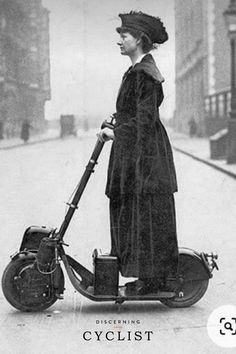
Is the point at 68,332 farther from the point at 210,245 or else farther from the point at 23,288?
→ the point at 210,245

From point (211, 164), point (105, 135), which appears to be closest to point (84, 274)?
point (105, 135)

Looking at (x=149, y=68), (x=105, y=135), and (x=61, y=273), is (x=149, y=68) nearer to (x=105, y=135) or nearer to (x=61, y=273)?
(x=105, y=135)

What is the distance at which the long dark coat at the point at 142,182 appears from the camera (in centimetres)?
454

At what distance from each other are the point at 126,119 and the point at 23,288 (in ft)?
3.69

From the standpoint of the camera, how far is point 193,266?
4.79 m

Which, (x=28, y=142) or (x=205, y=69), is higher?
(x=205, y=69)

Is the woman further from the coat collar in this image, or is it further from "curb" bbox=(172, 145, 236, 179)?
"curb" bbox=(172, 145, 236, 179)

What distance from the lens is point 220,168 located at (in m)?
16.6

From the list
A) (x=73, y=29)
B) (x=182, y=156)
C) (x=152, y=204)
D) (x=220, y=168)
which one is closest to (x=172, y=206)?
(x=152, y=204)

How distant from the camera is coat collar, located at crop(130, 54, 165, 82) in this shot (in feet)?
14.8

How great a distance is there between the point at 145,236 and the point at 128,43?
3.59ft

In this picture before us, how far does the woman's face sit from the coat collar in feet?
0.27

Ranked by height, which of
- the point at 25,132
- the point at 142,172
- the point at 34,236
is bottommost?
the point at 34,236

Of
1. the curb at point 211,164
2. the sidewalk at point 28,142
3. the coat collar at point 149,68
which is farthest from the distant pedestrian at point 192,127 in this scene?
the coat collar at point 149,68
